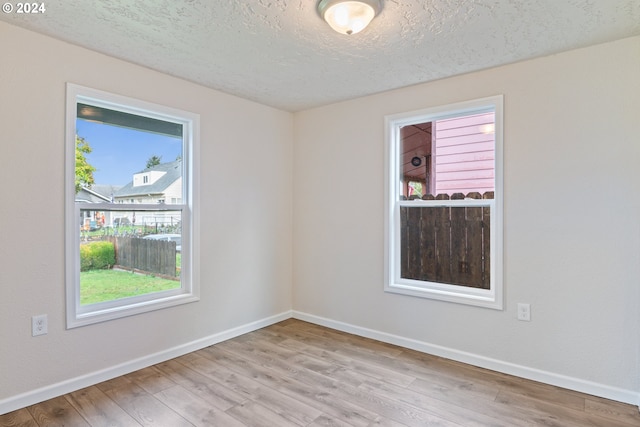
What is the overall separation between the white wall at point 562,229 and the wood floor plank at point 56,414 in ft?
8.13

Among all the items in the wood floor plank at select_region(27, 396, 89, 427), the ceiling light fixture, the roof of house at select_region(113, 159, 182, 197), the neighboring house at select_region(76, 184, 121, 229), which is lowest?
the wood floor plank at select_region(27, 396, 89, 427)

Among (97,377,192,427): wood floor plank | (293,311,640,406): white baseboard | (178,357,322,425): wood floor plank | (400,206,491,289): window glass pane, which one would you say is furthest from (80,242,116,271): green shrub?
(400,206,491,289): window glass pane

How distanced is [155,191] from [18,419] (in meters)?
1.76

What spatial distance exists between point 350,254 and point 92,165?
96.0 inches

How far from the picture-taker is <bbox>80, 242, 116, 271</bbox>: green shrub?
2.62 metres

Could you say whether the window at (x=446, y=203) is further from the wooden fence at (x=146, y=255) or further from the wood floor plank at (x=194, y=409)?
the wooden fence at (x=146, y=255)

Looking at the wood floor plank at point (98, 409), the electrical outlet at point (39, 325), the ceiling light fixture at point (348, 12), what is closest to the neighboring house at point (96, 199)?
the electrical outlet at point (39, 325)

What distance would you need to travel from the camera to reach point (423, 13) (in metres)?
2.04

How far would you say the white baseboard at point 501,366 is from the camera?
7.72 feet

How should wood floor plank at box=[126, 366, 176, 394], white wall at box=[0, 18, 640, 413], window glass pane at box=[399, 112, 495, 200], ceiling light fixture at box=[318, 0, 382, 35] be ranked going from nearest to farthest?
ceiling light fixture at box=[318, 0, 382, 35] → white wall at box=[0, 18, 640, 413] → wood floor plank at box=[126, 366, 176, 394] → window glass pane at box=[399, 112, 495, 200]

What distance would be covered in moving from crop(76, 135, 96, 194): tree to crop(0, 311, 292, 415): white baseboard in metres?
1.35

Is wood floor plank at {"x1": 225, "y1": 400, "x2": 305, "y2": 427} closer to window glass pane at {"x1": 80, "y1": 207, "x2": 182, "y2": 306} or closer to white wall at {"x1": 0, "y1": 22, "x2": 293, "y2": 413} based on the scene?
white wall at {"x1": 0, "y1": 22, "x2": 293, "y2": 413}

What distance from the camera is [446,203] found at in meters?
3.19

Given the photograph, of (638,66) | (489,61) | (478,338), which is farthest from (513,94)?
(478,338)
